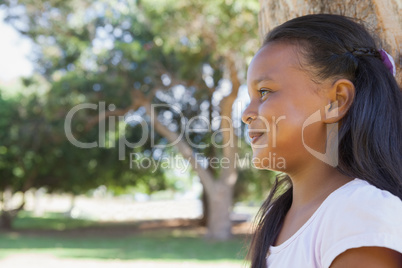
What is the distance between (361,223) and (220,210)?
14.6m

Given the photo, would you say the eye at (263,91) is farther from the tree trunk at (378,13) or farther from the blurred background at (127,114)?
the blurred background at (127,114)

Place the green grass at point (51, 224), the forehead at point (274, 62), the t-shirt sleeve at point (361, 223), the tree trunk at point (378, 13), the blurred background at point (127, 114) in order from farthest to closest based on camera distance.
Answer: the green grass at point (51, 224), the blurred background at point (127, 114), the tree trunk at point (378, 13), the forehead at point (274, 62), the t-shirt sleeve at point (361, 223)

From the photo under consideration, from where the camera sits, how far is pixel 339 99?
117 centimetres

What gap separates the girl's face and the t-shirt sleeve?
9.3 inches

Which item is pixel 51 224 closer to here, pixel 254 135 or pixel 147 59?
pixel 147 59

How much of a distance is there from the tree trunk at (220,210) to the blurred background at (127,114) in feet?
0.11

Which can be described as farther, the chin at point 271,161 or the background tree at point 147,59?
the background tree at point 147,59

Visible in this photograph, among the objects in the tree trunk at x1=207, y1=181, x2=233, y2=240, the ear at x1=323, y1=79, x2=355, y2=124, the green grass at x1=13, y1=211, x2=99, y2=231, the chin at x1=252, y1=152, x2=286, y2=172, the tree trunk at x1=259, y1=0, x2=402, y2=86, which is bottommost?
the green grass at x1=13, y1=211, x2=99, y2=231

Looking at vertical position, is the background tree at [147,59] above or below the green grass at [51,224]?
above

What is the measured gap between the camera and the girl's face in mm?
1180

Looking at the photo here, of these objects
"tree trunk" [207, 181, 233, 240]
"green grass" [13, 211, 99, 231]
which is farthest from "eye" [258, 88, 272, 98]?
"green grass" [13, 211, 99, 231]

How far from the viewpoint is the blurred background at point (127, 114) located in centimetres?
1090

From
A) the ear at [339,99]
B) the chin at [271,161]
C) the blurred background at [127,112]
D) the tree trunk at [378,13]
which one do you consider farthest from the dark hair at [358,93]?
the blurred background at [127,112]

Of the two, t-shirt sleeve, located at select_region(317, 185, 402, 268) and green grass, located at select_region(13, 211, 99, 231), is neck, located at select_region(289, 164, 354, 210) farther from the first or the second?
green grass, located at select_region(13, 211, 99, 231)
